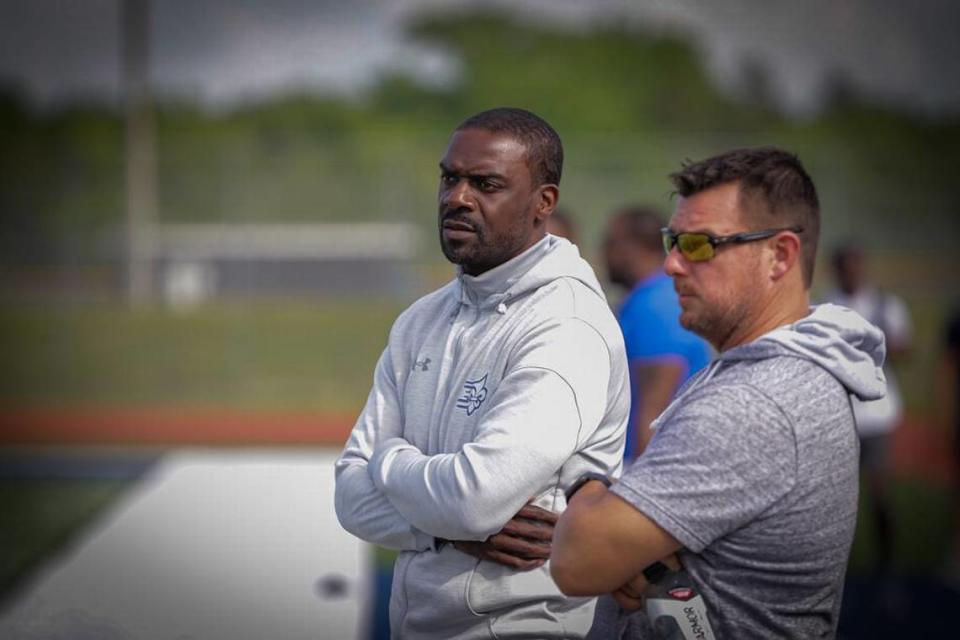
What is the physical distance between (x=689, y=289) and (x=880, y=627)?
4.93m

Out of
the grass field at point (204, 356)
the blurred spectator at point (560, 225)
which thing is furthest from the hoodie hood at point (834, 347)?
the grass field at point (204, 356)

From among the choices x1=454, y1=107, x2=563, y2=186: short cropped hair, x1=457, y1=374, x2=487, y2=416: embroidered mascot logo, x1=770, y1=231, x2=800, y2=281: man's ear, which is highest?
x1=454, y1=107, x2=563, y2=186: short cropped hair

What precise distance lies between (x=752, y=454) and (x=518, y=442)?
45 centimetres

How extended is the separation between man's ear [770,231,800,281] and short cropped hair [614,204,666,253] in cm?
260

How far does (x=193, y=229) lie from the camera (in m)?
24.2

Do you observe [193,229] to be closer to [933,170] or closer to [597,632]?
Answer: [933,170]

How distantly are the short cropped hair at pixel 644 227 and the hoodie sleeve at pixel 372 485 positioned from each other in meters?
2.37

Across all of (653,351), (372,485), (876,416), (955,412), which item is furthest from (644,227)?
(955,412)

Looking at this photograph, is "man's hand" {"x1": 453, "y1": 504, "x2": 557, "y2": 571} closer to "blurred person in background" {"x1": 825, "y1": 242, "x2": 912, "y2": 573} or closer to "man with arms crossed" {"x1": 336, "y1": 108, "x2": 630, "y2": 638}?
"man with arms crossed" {"x1": 336, "y1": 108, "x2": 630, "y2": 638}

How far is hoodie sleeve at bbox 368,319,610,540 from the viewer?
2264 millimetres

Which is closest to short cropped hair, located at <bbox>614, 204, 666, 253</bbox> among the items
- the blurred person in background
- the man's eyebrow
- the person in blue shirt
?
the person in blue shirt

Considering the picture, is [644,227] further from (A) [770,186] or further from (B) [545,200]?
(A) [770,186]

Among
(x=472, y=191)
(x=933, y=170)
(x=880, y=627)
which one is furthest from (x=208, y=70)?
(x=472, y=191)

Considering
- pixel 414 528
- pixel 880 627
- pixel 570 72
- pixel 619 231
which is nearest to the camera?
pixel 414 528
